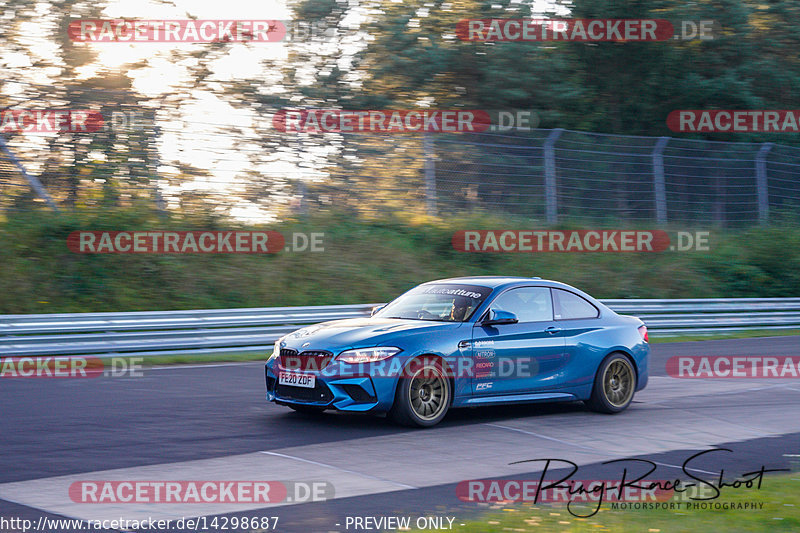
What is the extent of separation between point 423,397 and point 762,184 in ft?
68.1

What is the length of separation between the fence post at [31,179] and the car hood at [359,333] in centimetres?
1002

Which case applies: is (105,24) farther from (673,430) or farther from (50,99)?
(673,430)

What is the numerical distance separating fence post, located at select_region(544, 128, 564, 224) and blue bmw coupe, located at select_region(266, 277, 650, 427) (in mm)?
12629

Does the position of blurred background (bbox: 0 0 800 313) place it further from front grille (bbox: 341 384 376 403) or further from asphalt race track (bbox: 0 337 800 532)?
front grille (bbox: 341 384 376 403)

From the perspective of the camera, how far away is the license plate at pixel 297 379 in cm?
943

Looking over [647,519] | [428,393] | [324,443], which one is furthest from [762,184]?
[647,519]

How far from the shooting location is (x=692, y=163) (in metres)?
26.0

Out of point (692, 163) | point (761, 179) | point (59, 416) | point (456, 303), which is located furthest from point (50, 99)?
point (761, 179)

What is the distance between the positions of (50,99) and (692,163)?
16.1 meters

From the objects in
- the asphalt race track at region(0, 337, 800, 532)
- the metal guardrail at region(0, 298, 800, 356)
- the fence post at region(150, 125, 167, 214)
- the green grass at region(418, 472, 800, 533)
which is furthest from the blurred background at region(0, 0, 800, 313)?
the green grass at region(418, 472, 800, 533)

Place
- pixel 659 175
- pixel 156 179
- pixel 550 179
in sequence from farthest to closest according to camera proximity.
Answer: pixel 659 175
pixel 550 179
pixel 156 179

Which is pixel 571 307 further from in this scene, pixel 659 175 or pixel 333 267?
pixel 659 175

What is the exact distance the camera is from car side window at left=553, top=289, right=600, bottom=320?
10.9m

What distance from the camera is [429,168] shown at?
2252cm
